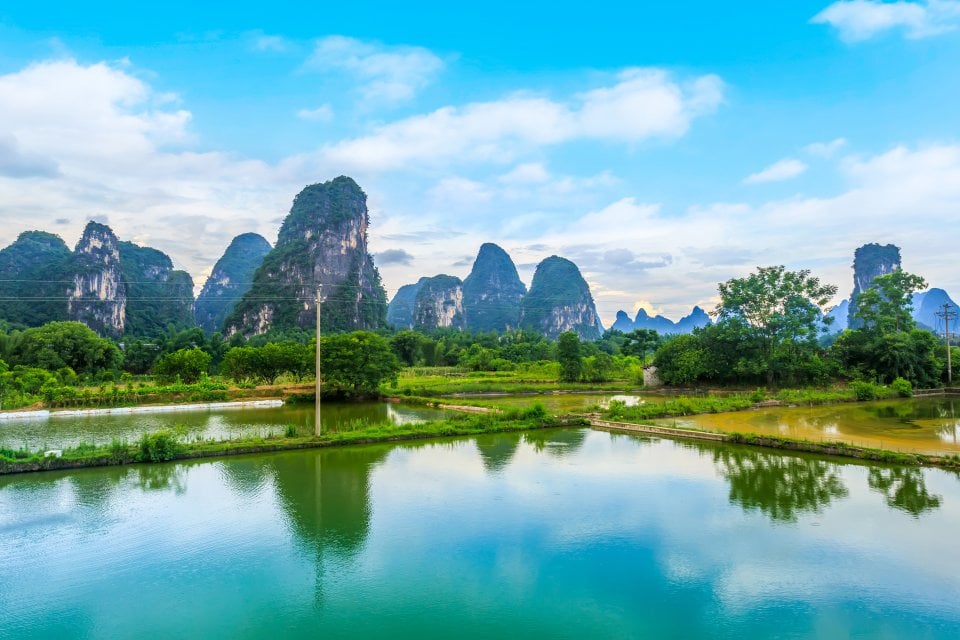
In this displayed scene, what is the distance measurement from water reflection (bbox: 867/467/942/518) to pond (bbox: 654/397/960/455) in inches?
76.3

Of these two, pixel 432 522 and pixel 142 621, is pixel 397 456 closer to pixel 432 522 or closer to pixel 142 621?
pixel 432 522

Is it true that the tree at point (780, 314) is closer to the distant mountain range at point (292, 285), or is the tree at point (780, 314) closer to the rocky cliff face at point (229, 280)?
the distant mountain range at point (292, 285)

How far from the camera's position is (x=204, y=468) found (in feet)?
36.0

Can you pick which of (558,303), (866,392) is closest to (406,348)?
(866,392)

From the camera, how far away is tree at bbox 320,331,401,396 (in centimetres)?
2361

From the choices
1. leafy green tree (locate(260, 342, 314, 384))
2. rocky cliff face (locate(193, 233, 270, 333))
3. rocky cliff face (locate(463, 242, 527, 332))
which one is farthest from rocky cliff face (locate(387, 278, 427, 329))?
leafy green tree (locate(260, 342, 314, 384))

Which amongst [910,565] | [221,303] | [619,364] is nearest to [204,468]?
[910,565]

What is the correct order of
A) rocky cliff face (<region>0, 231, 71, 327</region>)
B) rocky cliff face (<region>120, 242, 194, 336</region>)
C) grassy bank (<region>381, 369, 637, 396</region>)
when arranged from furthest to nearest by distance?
rocky cliff face (<region>120, 242, 194, 336</region>), rocky cliff face (<region>0, 231, 71, 327</region>), grassy bank (<region>381, 369, 637, 396</region>)

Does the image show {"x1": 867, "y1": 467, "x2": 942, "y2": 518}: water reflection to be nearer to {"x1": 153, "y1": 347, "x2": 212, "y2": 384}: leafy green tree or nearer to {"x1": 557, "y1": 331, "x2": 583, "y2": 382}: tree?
{"x1": 557, "y1": 331, "x2": 583, "y2": 382}: tree

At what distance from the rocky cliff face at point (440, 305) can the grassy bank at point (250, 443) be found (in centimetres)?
7241

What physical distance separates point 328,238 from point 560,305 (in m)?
43.2

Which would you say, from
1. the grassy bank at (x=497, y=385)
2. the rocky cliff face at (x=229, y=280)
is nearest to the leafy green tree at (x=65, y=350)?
the grassy bank at (x=497, y=385)

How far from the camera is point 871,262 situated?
7638cm

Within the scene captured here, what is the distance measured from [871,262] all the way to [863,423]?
73615mm
